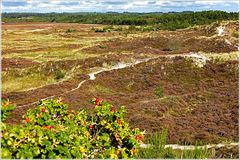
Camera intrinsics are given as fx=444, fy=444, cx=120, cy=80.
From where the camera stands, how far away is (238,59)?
39906mm

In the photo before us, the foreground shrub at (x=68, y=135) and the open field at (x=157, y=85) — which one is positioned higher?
the foreground shrub at (x=68, y=135)

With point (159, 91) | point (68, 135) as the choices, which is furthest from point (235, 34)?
point (68, 135)

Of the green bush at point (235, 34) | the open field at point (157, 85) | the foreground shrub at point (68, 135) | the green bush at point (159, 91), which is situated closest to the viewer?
the foreground shrub at point (68, 135)

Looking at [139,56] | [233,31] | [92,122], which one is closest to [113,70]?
[139,56]

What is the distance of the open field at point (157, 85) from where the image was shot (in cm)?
2336

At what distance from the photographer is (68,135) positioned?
7.68 meters

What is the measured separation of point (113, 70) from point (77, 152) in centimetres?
3153

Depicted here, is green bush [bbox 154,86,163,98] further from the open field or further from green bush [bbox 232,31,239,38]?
green bush [bbox 232,31,239,38]

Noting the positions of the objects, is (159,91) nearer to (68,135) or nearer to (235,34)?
(68,135)

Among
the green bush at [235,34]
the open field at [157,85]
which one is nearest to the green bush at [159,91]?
the open field at [157,85]

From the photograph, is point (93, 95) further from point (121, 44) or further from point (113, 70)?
point (121, 44)

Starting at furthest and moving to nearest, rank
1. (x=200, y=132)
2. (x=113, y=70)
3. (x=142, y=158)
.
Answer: (x=113, y=70) → (x=200, y=132) → (x=142, y=158)

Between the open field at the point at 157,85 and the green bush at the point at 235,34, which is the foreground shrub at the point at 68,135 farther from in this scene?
the green bush at the point at 235,34

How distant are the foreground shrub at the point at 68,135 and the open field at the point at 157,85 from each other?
29.9ft
